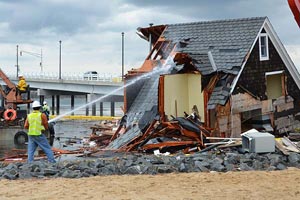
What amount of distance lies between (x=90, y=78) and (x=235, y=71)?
39468 mm

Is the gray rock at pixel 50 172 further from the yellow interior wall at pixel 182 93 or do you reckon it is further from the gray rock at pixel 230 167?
the yellow interior wall at pixel 182 93

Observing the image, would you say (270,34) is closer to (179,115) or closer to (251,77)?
(251,77)

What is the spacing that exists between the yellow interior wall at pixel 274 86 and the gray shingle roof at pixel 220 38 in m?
3.18

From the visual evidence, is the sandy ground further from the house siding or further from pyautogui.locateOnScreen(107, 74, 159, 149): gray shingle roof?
the house siding

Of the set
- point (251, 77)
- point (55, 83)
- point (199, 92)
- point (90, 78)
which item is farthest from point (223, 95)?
point (55, 83)

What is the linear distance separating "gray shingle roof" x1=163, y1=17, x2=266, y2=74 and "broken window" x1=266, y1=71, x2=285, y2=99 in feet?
9.49

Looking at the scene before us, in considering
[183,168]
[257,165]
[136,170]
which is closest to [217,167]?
[183,168]

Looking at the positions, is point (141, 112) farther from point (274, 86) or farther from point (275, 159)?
point (274, 86)

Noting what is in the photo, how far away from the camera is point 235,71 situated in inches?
771

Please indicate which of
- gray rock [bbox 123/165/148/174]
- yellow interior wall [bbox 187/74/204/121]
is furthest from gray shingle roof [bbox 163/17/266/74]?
gray rock [bbox 123/165/148/174]

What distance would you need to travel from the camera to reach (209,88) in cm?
1894

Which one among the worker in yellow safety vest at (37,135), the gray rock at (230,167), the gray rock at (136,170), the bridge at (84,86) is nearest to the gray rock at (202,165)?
the gray rock at (230,167)

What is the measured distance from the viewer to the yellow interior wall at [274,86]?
23547 millimetres

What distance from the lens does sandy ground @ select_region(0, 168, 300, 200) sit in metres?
9.28
